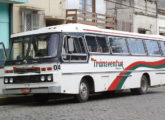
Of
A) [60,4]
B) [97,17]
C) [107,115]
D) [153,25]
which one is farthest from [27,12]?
[153,25]

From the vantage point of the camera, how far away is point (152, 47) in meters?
21.6

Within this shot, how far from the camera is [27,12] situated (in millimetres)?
25062

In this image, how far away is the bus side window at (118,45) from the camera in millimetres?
Answer: 18172

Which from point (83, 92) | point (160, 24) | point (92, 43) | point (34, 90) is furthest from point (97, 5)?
point (34, 90)

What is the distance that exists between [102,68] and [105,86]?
733 mm

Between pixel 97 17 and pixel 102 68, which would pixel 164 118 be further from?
pixel 97 17

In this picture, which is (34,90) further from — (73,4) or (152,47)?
(73,4)

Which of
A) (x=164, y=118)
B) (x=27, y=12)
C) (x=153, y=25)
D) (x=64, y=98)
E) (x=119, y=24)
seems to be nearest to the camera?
(x=164, y=118)

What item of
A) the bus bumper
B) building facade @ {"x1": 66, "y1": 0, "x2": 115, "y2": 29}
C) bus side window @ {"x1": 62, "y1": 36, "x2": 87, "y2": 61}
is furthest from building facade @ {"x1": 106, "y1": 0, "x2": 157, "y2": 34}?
the bus bumper

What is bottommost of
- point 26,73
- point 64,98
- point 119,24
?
point 64,98

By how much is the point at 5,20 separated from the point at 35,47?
862 cm

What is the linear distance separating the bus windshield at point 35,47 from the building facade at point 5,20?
741cm

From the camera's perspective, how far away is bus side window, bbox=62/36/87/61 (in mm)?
14983

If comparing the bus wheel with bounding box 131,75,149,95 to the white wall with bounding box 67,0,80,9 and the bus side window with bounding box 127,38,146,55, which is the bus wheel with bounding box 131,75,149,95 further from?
the white wall with bounding box 67,0,80,9
